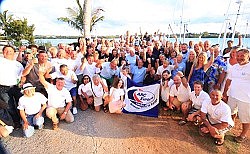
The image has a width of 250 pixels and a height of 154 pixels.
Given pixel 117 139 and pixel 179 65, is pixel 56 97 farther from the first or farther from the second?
pixel 179 65

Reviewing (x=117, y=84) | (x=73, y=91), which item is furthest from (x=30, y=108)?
(x=117, y=84)

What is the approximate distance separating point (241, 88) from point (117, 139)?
2803mm

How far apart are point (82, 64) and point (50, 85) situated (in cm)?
140

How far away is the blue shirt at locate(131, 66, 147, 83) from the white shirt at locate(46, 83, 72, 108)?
7.16 feet

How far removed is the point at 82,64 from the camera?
269 inches

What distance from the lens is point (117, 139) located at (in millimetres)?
5203

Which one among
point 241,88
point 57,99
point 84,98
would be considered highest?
point 241,88

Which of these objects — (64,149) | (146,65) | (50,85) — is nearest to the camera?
(64,149)

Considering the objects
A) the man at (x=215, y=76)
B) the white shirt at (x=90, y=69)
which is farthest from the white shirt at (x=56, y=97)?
the man at (x=215, y=76)

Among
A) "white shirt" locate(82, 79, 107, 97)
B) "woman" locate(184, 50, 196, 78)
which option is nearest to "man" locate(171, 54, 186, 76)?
"woman" locate(184, 50, 196, 78)

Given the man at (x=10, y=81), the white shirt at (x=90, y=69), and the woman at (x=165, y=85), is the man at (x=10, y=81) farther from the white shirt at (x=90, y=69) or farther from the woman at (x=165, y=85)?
the woman at (x=165, y=85)

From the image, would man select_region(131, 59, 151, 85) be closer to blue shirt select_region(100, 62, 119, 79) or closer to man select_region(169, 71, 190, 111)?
blue shirt select_region(100, 62, 119, 79)

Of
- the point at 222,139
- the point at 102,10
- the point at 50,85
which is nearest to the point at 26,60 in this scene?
the point at 50,85

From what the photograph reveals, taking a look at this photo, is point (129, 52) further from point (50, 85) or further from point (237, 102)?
point (237, 102)
